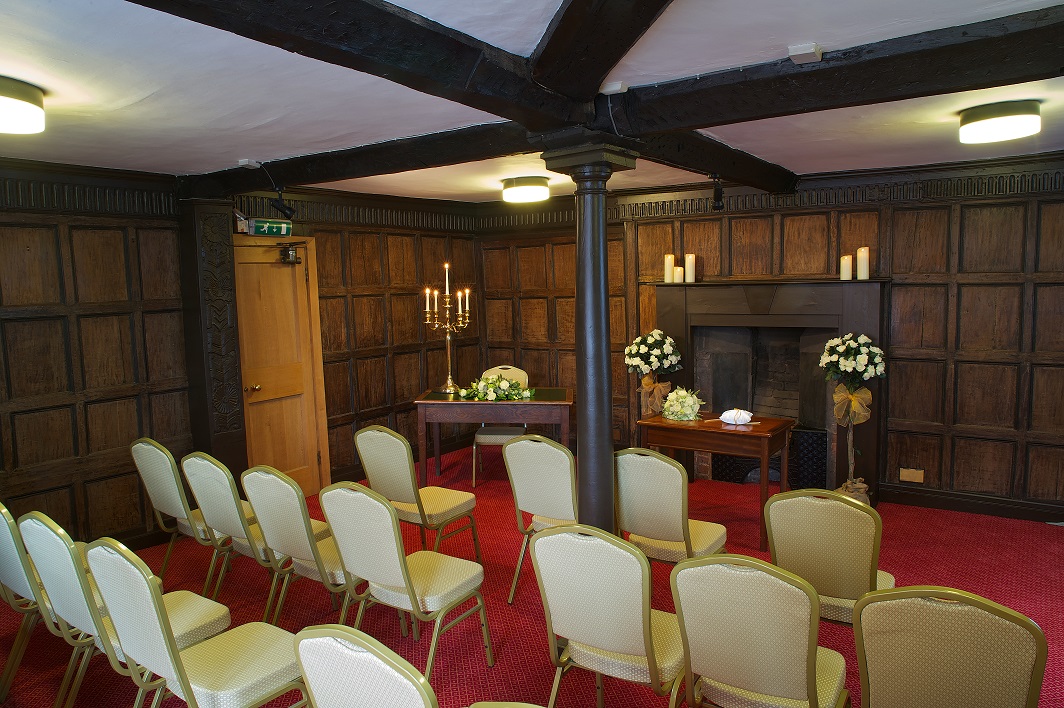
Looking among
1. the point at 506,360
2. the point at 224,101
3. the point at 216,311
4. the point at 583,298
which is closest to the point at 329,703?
the point at 583,298

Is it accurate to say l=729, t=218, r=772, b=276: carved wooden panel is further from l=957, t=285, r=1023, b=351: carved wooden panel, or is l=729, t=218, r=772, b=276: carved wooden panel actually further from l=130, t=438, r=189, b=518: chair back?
l=130, t=438, r=189, b=518: chair back

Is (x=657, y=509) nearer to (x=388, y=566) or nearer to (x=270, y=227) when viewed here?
(x=388, y=566)

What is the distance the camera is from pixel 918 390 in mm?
5762

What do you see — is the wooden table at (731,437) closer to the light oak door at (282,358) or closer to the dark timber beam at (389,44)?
the dark timber beam at (389,44)

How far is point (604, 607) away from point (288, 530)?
67.1 inches

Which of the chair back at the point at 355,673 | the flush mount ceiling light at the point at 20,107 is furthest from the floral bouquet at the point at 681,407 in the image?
the flush mount ceiling light at the point at 20,107

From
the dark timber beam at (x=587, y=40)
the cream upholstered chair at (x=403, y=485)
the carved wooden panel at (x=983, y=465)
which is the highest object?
the dark timber beam at (x=587, y=40)

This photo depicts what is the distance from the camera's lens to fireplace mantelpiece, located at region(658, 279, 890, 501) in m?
5.68

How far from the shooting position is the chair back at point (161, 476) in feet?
12.8

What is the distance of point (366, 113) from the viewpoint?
339 centimetres

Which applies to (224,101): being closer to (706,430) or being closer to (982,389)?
(706,430)

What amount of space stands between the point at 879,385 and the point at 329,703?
5227 millimetres

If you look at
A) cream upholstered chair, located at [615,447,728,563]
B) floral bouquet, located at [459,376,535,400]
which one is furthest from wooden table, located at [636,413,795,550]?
floral bouquet, located at [459,376,535,400]

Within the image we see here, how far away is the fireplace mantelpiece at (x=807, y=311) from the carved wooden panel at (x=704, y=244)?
0.26 meters
